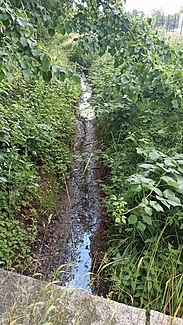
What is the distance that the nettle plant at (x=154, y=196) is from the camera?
1995 mm

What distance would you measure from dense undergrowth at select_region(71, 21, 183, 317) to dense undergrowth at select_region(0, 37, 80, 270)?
58cm

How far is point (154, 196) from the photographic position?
2.17 m

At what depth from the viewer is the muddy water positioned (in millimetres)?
2277

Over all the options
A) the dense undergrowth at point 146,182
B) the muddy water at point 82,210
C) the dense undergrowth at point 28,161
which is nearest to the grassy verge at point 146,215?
the dense undergrowth at point 146,182

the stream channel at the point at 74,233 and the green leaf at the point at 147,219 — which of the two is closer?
the green leaf at the point at 147,219

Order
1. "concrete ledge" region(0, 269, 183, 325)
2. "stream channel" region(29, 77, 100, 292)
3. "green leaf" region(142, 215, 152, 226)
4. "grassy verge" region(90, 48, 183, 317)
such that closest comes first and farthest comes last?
"concrete ledge" region(0, 269, 183, 325) < "grassy verge" region(90, 48, 183, 317) < "green leaf" region(142, 215, 152, 226) < "stream channel" region(29, 77, 100, 292)

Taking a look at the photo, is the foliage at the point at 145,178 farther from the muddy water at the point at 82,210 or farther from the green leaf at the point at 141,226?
the muddy water at the point at 82,210

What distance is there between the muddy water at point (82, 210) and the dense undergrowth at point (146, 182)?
0.19 meters

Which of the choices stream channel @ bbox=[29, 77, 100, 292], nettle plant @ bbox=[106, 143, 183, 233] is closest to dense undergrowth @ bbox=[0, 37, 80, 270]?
stream channel @ bbox=[29, 77, 100, 292]

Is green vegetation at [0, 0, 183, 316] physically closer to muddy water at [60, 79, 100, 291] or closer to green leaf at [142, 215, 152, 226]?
green leaf at [142, 215, 152, 226]

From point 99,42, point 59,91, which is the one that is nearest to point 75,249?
point 99,42

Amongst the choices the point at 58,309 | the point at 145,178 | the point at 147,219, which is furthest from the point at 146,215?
the point at 58,309

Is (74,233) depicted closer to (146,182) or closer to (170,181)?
(146,182)

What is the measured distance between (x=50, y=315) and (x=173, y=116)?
2.82m
